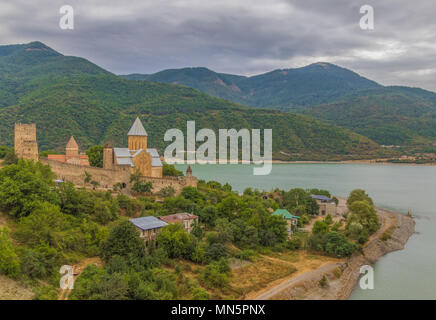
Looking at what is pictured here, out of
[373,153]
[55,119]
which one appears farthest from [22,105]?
[373,153]

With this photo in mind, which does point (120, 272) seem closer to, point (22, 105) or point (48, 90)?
point (22, 105)

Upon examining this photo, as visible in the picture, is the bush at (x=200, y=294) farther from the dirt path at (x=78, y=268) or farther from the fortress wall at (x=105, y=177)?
the fortress wall at (x=105, y=177)

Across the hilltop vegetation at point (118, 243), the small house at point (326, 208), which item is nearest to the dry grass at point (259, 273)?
the hilltop vegetation at point (118, 243)

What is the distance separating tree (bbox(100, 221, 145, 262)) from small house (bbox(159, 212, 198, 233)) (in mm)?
3485

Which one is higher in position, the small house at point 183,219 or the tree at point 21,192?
the tree at point 21,192

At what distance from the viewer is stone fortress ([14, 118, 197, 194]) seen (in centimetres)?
2144

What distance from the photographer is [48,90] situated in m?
85.0

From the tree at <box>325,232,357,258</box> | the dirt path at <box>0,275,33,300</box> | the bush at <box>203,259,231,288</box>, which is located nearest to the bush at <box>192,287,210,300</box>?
the bush at <box>203,259,231,288</box>

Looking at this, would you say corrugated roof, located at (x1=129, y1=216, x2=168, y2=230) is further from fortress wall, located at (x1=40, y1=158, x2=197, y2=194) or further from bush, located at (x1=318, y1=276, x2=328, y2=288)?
bush, located at (x1=318, y1=276, x2=328, y2=288)

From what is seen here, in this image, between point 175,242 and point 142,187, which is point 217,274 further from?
point 142,187

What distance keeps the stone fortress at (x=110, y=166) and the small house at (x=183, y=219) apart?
503cm

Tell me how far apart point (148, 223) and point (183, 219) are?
7.93ft

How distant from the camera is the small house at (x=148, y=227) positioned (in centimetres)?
1673
